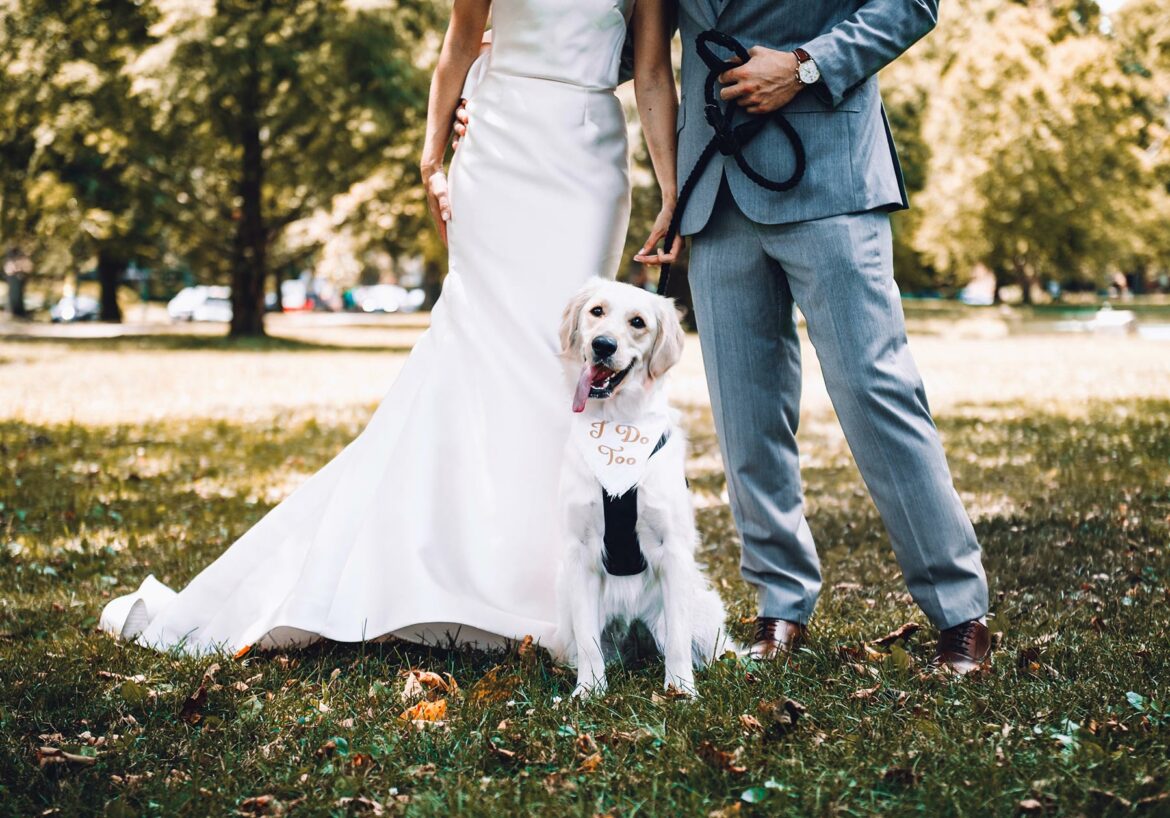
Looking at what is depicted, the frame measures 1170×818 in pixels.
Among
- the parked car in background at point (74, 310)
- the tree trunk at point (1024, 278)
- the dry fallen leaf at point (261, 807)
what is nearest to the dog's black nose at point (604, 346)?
the dry fallen leaf at point (261, 807)

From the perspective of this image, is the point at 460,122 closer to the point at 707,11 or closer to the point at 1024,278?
the point at 707,11

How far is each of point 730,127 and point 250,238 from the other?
23329mm

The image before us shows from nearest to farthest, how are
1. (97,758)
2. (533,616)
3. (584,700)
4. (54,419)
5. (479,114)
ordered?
1. (97,758)
2. (584,700)
3. (533,616)
4. (479,114)
5. (54,419)

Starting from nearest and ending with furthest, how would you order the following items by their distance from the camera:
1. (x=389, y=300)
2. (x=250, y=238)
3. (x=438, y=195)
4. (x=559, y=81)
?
(x=559, y=81), (x=438, y=195), (x=250, y=238), (x=389, y=300)

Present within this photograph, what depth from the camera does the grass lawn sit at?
2584 mm

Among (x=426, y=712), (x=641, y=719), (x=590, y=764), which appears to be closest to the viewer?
(x=590, y=764)

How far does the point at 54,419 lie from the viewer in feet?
35.6

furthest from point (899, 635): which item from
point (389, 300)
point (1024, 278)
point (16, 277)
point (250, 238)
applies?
point (389, 300)

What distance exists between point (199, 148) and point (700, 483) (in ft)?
68.2

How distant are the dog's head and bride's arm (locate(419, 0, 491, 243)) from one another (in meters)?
0.92

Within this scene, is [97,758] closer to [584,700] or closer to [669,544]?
[584,700]

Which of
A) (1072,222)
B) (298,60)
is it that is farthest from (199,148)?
(1072,222)

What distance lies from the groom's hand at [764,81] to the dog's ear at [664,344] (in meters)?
0.72

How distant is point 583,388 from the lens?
3385 mm
